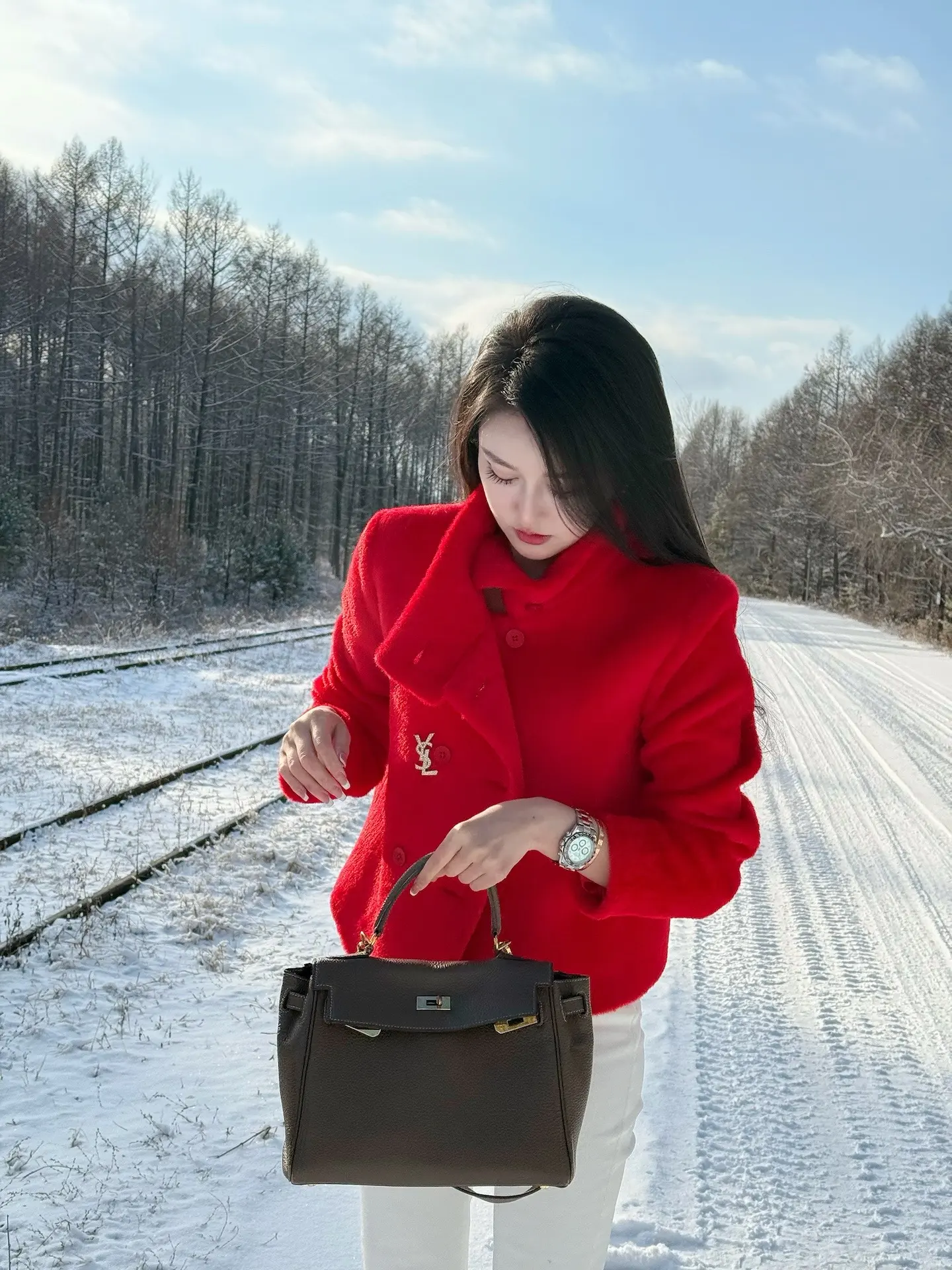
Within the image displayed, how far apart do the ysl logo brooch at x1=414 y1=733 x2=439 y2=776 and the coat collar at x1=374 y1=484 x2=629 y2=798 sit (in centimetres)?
9

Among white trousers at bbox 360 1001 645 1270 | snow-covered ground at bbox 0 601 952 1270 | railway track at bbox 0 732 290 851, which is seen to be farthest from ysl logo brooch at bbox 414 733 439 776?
railway track at bbox 0 732 290 851

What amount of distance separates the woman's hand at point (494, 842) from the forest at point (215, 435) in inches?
761

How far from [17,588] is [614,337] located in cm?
2367

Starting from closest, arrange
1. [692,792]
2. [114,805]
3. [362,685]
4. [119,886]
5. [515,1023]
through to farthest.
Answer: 1. [515,1023]
2. [692,792]
3. [362,685]
4. [119,886]
5. [114,805]

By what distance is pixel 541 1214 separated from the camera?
1.69 m

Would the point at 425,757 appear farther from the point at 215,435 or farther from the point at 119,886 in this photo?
the point at 215,435

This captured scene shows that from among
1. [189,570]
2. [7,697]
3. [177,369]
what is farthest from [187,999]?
[177,369]

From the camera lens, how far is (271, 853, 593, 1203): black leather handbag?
1.43 meters

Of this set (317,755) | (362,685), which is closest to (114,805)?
(362,685)

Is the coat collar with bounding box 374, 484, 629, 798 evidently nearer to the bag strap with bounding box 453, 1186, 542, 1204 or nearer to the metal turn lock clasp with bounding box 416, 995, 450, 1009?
the metal turn lock clasp with bounding box 416, 995, 450, 1009

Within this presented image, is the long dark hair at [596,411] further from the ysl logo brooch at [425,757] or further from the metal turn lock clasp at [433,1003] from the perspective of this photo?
the metal turn lock clasp at [433,1003]

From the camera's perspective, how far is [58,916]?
218 inches

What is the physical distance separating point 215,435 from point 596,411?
42.3 meters

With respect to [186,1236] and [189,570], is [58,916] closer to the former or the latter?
[186,1236]
